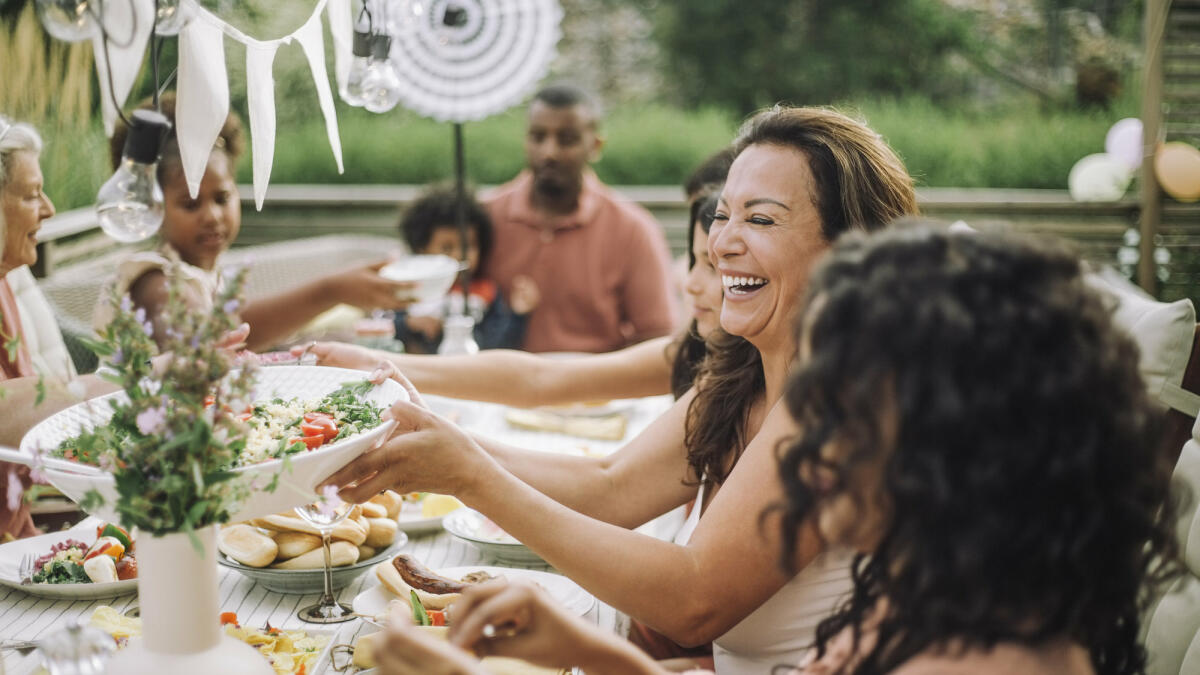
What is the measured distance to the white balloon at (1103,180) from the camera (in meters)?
5.64

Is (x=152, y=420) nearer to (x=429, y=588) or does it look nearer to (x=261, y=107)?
(x=429, y=588)

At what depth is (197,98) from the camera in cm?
169

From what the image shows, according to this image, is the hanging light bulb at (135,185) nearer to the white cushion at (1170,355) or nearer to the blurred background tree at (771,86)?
the white cushion at (1170,355)

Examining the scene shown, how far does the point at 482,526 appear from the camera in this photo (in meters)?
1.97

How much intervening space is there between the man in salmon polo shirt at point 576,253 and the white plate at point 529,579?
2400 mm

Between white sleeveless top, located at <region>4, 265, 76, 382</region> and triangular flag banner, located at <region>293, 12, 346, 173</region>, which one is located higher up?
triangular flag banner, located at <region>293, 12, 346, 173</region>

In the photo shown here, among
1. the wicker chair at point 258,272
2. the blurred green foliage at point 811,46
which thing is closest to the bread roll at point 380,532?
the wicker chair at point 258,272

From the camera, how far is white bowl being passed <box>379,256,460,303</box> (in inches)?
112

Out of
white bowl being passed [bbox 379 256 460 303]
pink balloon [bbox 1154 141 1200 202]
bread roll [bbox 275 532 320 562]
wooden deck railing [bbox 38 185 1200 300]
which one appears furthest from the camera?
wooden deck railing [bbox 38 185 1200 300]

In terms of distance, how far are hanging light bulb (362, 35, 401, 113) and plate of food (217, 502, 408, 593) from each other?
0.83m

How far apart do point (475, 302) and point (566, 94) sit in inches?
37.9

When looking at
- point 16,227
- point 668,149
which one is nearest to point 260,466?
point 16,227

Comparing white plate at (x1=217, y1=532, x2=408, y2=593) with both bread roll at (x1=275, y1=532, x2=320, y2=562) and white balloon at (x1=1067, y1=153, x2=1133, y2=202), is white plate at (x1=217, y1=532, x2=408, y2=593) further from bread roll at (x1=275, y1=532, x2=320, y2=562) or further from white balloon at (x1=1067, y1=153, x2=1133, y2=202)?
white balloon at (x1=1067, y1=153, x2=1133, y2=202)

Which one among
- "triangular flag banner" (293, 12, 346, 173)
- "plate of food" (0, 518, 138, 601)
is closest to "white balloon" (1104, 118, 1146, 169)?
"triangular flag banner" (293, 12, 346, 173)
